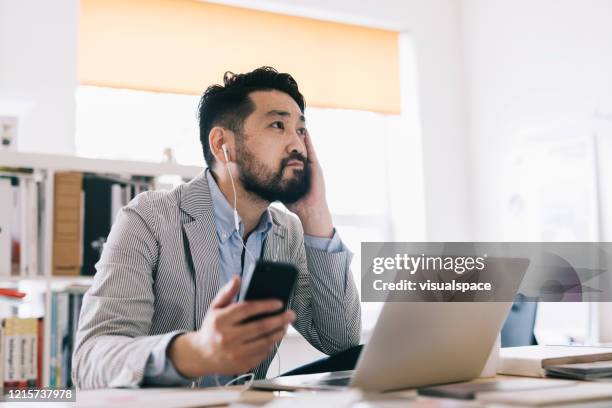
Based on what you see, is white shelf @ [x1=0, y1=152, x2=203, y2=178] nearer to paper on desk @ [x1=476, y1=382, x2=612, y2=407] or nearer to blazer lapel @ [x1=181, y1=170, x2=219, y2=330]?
blazer lapel @ [x1=181, y1=170, x2=219, y2=330]

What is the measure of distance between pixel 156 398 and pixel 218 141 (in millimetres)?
1040

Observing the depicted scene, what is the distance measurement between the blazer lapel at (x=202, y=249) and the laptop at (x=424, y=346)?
43 cm

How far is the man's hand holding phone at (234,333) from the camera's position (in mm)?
1012

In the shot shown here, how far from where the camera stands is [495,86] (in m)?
4.32

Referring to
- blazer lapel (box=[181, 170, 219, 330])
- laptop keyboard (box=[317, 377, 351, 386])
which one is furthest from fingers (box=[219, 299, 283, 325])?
blazer lapel (box=[181, 170, 219, 330])

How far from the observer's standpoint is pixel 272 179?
1872 millimetres

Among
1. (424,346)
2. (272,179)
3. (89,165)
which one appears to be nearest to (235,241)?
(272,179)

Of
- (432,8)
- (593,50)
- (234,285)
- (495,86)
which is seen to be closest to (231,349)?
(234,285)

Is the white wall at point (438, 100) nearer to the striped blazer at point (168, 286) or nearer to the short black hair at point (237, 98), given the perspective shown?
the short black hair at point (237, 98)

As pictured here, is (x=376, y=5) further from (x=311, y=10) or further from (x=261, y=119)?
(x=261, y=119)

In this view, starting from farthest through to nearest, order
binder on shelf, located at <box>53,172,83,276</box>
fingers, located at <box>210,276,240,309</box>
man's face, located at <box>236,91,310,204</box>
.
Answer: binder on shelf, located at <box>53,172,83,276</box> → man's face, located at <box>236,91,310,204</box> → fingers, located at <box>210,276,240,309</box>

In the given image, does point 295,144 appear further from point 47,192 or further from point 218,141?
point 47,192

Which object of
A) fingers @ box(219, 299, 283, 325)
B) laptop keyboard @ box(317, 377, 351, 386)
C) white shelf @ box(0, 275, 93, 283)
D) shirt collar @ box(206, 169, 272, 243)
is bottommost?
laptop keyboard @ box(317, 377, 351, 386)

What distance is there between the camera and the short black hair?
1.98 meters
